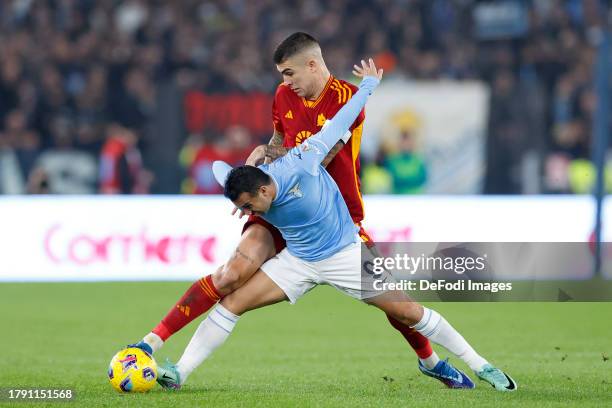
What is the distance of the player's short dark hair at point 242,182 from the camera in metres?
6.85

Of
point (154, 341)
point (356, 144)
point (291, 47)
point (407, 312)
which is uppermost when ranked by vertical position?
point (291, 47)

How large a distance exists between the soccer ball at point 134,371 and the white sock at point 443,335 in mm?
1564

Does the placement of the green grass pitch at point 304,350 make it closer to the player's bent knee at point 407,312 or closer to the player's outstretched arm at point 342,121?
the player's bent knee at point 407,312

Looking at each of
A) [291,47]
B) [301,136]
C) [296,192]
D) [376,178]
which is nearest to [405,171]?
[376,178]

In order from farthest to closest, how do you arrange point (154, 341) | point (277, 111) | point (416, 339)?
point (277, 111), point (416, 339), point (154, 341)

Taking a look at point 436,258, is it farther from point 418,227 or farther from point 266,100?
point 266,100

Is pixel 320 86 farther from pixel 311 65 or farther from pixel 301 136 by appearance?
pixel 301 136

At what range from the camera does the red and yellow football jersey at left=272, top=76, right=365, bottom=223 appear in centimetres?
765

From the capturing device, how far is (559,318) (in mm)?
12289

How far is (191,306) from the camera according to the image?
7473 mm

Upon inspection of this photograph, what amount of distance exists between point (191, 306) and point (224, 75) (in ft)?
43.7

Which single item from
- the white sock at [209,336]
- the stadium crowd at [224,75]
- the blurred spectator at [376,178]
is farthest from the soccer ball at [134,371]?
the blurred spectator at [376,178]

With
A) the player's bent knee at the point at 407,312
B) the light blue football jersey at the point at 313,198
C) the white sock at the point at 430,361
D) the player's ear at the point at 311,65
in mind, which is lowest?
the white sock at the point at 430,361

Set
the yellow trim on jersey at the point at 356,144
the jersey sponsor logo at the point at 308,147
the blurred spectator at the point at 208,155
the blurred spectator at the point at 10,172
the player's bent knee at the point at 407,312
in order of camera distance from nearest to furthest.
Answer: the jersey sponsor logo at the point at 308,147
the player's bent knee at the point at 407,312
the yellow trim on jersey at the point at 356,144
the blurred spectator at the point at 10,172
the blurred spectator at the point at 208,155
